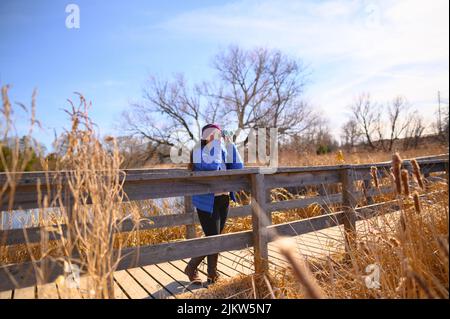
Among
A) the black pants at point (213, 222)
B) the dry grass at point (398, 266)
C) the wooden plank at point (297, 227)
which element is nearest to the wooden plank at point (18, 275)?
the dry grass at point (398, 266)

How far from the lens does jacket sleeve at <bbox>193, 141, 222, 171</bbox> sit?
3445 millimetres

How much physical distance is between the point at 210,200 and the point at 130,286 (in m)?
1.19

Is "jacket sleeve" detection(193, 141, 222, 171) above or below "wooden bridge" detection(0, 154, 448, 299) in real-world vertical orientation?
above

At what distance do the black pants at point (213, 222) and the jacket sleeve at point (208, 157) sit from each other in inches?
15.4

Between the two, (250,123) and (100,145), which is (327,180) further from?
(250,123)

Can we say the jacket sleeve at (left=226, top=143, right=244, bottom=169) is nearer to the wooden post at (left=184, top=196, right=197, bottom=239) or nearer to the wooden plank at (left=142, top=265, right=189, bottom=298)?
the wooden post at (left=184, top=196, right=197, bottom=239)

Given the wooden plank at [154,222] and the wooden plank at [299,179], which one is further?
the wooden plank at [299,179]

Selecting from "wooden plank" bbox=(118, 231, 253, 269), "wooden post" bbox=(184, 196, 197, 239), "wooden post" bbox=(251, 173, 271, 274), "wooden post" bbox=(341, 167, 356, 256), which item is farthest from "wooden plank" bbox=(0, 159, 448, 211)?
"wooden post" bbox=(184, 196, 197, 239)

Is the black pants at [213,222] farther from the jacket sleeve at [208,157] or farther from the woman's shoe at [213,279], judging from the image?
the jacket sleeve at [208,157]

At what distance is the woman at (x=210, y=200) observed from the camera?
3.35 meters

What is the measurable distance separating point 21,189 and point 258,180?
2017mm

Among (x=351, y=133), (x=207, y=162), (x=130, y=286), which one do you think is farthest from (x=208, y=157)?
(x=351, y=133)

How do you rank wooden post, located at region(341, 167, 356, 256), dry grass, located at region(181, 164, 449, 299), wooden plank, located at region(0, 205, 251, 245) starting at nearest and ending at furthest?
1. dry grass, located at region(181, 164, 449, 299)
2. wooden plank, located at region(0, 205, 251, 245)
3. wooden post, located at region(341, 167, 356, 256)
